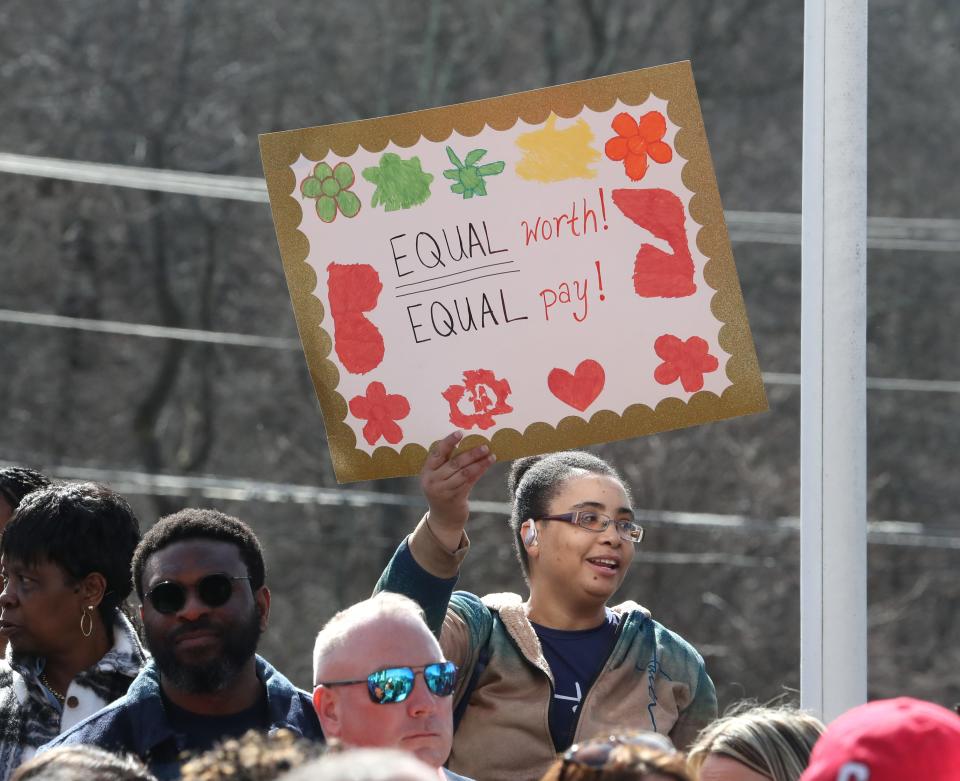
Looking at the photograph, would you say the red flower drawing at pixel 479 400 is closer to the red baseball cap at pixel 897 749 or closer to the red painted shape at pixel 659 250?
the red painted shape at pixel 659 250

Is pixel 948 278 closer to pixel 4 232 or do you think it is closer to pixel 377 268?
pixel 4 232

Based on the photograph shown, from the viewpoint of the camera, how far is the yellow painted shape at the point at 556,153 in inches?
143

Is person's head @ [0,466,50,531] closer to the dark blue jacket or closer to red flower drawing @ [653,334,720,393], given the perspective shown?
the dark blue jacket

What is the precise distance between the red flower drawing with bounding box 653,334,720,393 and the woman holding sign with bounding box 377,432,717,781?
1.41 feet

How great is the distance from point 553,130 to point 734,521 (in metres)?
12.7

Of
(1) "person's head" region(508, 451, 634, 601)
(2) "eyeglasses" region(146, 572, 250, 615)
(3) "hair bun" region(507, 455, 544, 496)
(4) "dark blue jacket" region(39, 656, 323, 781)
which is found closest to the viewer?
(4) "dark blue jacket" region(39, 656, 323, 781)

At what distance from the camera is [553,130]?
12.0 ft

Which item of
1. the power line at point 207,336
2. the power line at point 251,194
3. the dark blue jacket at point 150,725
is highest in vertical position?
the power line at point 251,194

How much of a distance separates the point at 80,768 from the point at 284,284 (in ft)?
49.0

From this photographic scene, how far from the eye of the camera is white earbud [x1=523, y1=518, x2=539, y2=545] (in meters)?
4.07

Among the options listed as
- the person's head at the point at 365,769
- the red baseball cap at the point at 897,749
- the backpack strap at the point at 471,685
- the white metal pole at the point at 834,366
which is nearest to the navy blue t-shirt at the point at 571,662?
the backpack strap at the point at 471,685

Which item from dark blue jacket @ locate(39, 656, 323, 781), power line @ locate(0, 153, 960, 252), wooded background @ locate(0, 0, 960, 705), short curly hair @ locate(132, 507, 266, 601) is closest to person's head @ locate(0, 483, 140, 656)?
short curly hair @ locate(132, 507, 266, 601)

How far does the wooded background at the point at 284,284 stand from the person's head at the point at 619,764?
46.2 ft

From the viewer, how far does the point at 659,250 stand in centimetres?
360
